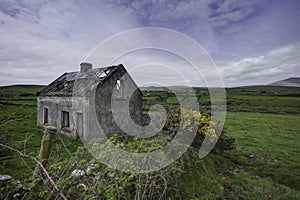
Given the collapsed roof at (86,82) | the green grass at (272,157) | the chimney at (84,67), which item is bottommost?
the green grass at (272,157)

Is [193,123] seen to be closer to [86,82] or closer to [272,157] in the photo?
[272,157]

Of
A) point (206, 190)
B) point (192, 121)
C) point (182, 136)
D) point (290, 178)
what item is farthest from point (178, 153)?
point (290, 178)

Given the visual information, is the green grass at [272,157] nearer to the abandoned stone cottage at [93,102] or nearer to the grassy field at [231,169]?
the grassy field at [231,169]

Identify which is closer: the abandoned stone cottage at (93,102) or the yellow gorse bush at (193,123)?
the yellow gorse bush at (193,123)

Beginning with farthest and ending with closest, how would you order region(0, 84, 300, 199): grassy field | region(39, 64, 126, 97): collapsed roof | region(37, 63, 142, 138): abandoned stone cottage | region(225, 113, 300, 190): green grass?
region(39, 64, 126, 97): collapsed roof < region(37, 63, 142, 138): abandoned stone cottage < region(225, 113, 300, 190): green grass < region(0, 84, 300, 199): grassy field

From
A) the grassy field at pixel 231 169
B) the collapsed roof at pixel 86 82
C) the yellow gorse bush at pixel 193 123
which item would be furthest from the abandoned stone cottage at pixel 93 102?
the yellow gorse bush at pixel 193 123

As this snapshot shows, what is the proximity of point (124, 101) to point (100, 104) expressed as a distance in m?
1.83

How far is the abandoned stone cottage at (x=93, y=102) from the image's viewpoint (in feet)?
32.6

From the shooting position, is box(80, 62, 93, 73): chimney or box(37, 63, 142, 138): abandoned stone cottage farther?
box(80, 62, 93, 73): chimney

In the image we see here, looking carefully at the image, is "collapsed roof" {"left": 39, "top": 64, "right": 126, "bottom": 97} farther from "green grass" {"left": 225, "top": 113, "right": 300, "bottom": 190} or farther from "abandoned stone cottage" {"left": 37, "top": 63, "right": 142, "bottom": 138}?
"green grass" {"left": 225, "top": 113, "right": 300, "bottom": 190}

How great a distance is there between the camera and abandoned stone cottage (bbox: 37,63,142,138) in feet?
32.6

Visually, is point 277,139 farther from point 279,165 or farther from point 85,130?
point 85,130

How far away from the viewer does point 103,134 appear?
33.7 feet

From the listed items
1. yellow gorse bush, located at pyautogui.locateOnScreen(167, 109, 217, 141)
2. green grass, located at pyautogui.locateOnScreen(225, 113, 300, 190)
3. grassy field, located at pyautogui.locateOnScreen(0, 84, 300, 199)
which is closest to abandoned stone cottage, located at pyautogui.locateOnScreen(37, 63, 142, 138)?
grassy field, located at pyautogui.locateOnScreen(0, 84, 300, 199)
